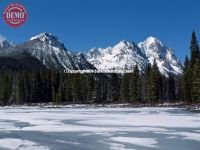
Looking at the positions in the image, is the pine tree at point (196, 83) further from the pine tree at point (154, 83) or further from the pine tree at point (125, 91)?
the pine tree at point (125, 91)

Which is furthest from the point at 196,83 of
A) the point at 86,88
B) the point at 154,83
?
the point at 86,88

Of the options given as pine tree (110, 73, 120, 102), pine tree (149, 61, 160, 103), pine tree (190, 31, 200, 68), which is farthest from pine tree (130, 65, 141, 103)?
pine tree (190, 31, 200, 68)

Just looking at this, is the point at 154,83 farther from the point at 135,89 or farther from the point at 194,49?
the point at 194,49

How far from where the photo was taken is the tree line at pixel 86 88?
121500 millimetres

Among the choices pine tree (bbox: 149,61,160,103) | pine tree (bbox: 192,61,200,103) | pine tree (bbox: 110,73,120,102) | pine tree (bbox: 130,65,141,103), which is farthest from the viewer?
pine tree (bbox: 110,73,120,102)

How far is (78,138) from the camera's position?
21.8m

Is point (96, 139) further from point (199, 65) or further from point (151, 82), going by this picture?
point (151, 82)

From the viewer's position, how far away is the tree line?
399 feet

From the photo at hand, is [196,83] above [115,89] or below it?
below

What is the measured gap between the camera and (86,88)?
137250 mm

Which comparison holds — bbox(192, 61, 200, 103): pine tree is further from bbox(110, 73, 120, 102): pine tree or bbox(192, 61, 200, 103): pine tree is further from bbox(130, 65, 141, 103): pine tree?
bbox(110, 73, 120, 102): pine tree

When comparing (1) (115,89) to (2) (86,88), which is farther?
(1) (115,89)

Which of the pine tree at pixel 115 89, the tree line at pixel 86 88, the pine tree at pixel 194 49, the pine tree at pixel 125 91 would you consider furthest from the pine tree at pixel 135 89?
the pine tree at pixel 194 49

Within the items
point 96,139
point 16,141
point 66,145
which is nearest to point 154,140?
point 96,139
